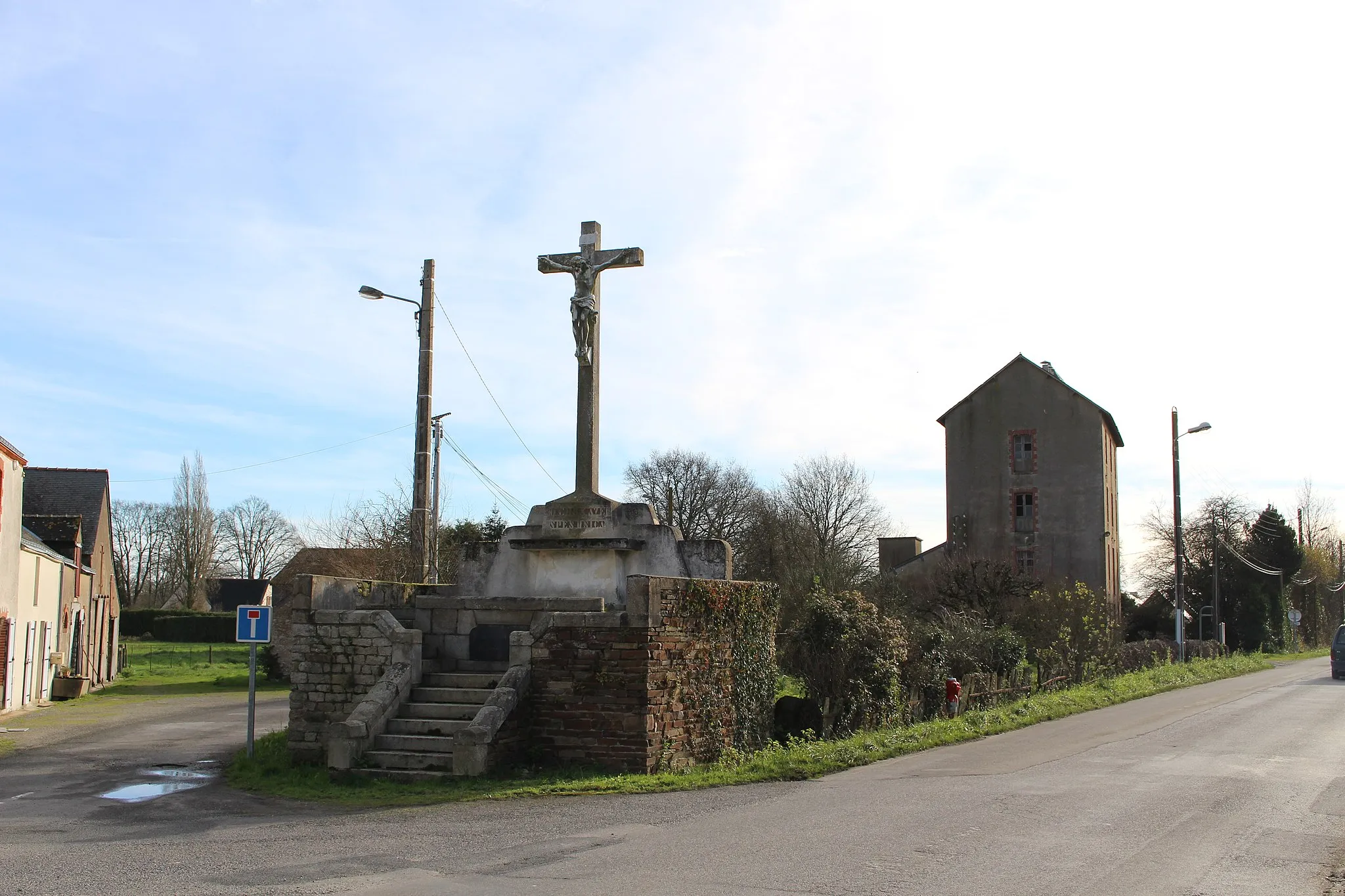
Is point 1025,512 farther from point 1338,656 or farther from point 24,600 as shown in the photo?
point 24,600

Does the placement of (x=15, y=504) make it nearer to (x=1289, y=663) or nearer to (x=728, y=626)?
(x=728, y=626)

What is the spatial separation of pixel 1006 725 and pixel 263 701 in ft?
53.7

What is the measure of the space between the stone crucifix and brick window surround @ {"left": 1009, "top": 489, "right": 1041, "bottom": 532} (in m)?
33.5

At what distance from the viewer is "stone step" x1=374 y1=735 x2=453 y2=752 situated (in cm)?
1177

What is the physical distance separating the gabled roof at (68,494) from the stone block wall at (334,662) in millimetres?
24705

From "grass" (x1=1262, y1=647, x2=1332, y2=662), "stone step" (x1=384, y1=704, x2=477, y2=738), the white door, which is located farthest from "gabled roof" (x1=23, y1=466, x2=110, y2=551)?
"grass" (x1=1262, y1=647, x2=1332, y2=662)

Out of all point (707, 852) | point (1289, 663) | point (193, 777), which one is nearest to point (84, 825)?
point (193, 777)

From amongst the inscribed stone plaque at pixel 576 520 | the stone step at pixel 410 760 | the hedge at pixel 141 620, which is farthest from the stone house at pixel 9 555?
the hedge at pixel 141 620

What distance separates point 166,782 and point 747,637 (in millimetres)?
6766

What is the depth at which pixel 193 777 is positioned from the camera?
42.6ft

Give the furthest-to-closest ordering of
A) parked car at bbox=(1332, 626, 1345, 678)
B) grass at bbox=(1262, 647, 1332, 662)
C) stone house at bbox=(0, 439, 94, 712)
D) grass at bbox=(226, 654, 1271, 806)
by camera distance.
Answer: grass at bbox=(1262, 647, 1332, 662), parked car at bbox=(1332, 626, 1345, 678), stone house at bbox=(0, 439, 94, 712), grass at bbox=(226, 654, 1271, 806)

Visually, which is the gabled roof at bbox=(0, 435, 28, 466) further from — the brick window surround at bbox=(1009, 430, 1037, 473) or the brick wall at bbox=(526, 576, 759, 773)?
the brick window surround at bbox=(1009, 430, 1037, 473)

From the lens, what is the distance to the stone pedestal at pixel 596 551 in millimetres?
14320

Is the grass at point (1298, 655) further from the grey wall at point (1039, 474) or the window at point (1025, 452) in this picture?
the window at point (1025, 452)
